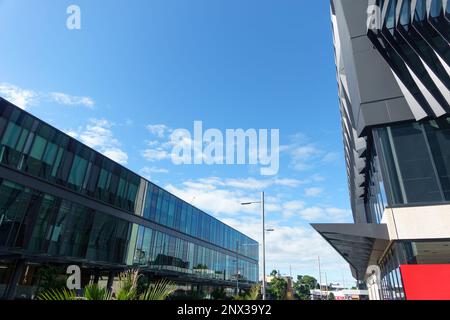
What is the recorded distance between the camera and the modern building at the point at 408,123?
12297 millimetres

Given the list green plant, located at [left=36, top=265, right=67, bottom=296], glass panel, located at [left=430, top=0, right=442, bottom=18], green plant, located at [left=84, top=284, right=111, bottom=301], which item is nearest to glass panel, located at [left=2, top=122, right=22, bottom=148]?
green plant, located at [left=36, top=265, right=67, bottom=296]

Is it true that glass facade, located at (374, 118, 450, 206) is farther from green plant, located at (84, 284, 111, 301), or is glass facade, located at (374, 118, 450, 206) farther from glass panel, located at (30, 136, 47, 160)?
glass panel, located at (30, 136, 47, 160)

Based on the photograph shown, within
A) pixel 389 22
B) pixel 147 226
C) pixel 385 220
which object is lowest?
pixel 385 220

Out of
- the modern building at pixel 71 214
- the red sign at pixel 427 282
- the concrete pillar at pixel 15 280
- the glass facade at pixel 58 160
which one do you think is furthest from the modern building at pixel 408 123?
the concrete pillar at pixel 15 280

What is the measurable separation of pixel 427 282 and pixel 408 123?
7443 millimetres

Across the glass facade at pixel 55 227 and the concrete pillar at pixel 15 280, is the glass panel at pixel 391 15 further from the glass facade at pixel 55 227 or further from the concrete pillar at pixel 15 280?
the concrete pillar at pixel 15 280

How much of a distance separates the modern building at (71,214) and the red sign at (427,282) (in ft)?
73.5

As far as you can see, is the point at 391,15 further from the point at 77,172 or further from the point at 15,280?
the point at 15,280

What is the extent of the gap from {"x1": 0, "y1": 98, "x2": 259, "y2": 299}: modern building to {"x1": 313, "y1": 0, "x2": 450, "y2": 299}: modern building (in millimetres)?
20021

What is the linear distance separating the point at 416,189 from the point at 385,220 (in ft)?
6.61

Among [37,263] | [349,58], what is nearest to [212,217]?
[37,263]

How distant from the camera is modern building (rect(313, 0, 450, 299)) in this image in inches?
484
